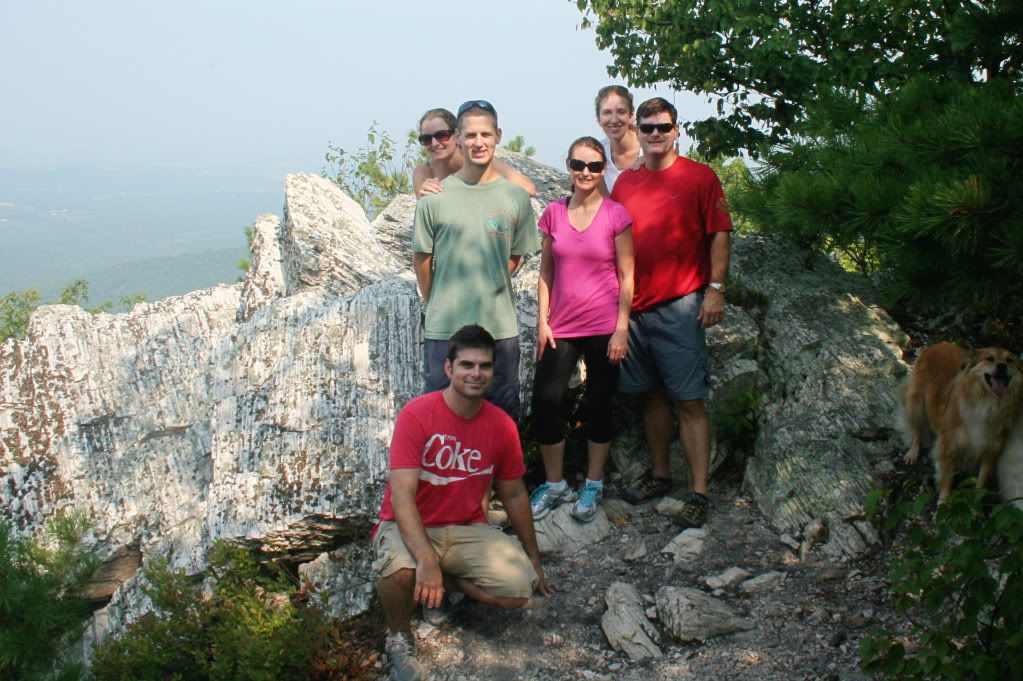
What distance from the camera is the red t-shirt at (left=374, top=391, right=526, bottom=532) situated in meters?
4.98

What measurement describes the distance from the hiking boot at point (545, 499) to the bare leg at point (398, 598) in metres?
1.30

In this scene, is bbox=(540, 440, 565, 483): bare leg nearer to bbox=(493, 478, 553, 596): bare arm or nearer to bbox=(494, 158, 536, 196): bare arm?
bbox=(493, 478, 553, 596): bare arm

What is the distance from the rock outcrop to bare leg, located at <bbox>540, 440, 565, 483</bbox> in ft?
1.44

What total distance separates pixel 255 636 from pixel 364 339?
235 cm

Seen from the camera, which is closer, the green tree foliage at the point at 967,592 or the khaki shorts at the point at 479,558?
the green tree foliage at the point at 967,592

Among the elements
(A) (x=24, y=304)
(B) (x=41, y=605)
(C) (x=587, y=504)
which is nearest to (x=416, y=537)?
(C) (x=587, y=504)

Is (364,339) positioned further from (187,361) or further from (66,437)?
(66,437)

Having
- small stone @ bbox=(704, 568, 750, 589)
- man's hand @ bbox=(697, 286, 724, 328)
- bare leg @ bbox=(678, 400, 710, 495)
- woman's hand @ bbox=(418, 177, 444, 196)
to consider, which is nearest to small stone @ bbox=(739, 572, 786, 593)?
small stone @ bbox=(704, 568, 750, 589)

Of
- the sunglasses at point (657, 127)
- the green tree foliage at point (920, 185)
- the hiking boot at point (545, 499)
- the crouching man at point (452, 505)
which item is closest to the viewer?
the green tree foliage at point (920, 185)

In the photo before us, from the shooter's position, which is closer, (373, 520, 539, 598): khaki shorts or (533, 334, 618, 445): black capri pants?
(373, 520, 539, 598): khaki shorts

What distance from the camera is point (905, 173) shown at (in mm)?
4254

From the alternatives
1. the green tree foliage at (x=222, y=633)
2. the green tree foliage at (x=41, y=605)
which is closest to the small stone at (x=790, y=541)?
the green tree foliage at (x=222, y=633)

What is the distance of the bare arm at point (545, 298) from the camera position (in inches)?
225

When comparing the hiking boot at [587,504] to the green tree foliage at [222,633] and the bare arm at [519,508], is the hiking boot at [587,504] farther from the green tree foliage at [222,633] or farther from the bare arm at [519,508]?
the green tree foliage at [222,633]
